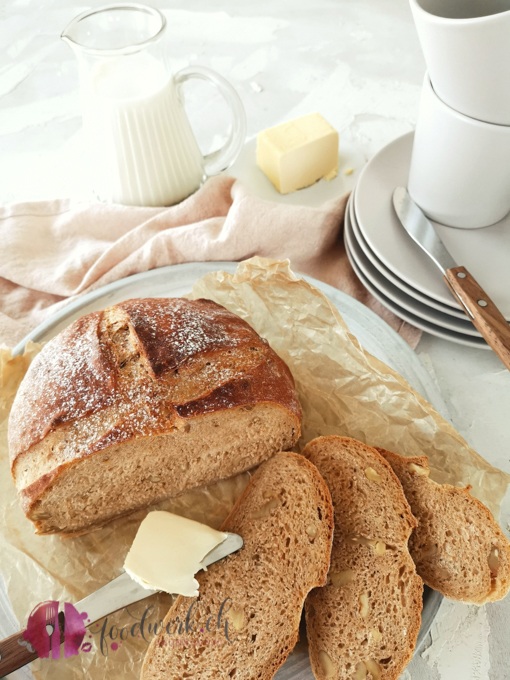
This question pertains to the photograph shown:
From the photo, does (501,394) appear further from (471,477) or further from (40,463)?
(40,463)

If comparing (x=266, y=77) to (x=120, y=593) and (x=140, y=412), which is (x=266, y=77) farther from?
(x=120, y=593)

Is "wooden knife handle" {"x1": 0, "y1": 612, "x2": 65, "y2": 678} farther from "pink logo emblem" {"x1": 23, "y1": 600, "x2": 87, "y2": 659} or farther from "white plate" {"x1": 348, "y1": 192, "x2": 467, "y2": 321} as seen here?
"white plate" {"x1": 348, "y1": 192, "x2": 467, "y2": 321}

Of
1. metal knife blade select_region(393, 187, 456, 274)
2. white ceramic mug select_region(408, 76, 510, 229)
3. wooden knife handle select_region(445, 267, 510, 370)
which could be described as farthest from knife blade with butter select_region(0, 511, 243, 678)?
white ceramic mug select_region(408, 76, 510, 229)

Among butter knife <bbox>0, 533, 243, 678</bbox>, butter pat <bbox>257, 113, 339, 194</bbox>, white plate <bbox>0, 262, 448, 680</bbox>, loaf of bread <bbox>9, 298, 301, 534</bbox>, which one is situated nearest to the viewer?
butter knife <bbox>0, 533, 243, 678</bbox>

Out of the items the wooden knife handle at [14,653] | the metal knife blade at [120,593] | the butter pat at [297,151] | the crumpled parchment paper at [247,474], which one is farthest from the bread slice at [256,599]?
the butter pat at [297,151]

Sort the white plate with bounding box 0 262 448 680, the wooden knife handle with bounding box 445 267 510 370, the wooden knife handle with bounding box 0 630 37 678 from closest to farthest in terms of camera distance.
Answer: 1. the wooden knife handle with bounding box 0 630 37 678
2. the wooden knife handle with bounding box 445 267 510 370
3. the white plate with bounding box 0 262 448 680

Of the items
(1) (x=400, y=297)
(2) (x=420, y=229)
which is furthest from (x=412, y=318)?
(2) (x=420, y=229)
